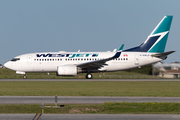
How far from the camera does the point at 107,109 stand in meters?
17.0

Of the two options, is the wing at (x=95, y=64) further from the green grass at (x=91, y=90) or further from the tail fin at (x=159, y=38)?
the green grass at (x=91, y=90)

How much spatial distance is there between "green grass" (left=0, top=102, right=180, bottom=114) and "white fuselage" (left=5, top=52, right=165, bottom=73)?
80.7 ft

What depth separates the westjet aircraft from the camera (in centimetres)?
4247

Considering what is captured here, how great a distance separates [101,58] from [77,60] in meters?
3.46

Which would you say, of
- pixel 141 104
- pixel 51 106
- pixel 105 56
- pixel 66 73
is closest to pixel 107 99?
pixel 141 104

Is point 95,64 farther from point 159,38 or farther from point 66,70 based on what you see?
point 159,38

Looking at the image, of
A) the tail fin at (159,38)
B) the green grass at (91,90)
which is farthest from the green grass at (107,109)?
the tail fin at (159,38)

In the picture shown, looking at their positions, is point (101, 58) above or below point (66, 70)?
above

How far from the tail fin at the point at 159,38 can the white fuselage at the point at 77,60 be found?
1218mm

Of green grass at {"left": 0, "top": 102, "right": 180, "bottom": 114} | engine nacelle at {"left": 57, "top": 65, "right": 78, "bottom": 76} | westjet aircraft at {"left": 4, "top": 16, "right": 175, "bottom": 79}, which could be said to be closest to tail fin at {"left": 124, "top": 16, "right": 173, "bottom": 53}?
westjet aircraft at {"left": 4, "top": 16, "right": 175, "bottom": 79}

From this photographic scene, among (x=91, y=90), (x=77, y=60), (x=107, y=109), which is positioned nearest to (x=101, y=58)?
(x=77, y=60)

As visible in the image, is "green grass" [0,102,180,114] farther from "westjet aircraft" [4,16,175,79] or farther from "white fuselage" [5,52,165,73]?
"white fuselage" [5,52,165,73]

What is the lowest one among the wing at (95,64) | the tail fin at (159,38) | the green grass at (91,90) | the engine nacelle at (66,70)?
the green grass at (91,90)

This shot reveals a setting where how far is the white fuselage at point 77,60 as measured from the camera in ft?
140
